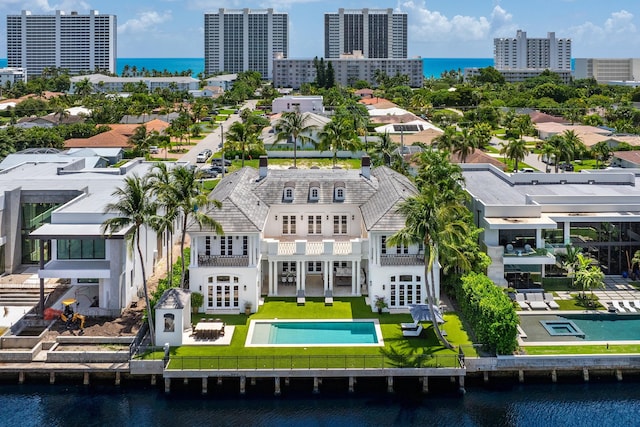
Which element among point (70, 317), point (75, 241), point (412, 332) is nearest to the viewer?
point (412, 332)

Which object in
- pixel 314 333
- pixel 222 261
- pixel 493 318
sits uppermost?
pixel 222 261

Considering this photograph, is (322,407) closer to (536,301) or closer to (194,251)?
(194,251)

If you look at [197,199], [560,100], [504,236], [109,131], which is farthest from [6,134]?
[560,100]

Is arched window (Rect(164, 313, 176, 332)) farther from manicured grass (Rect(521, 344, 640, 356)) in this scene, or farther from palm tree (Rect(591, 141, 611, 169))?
palm tree (Rect(591, 141, 611, 169))

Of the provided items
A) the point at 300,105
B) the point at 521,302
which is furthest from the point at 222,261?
the point at 300,105

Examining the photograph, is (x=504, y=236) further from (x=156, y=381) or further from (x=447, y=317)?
(x=156, y=381)
